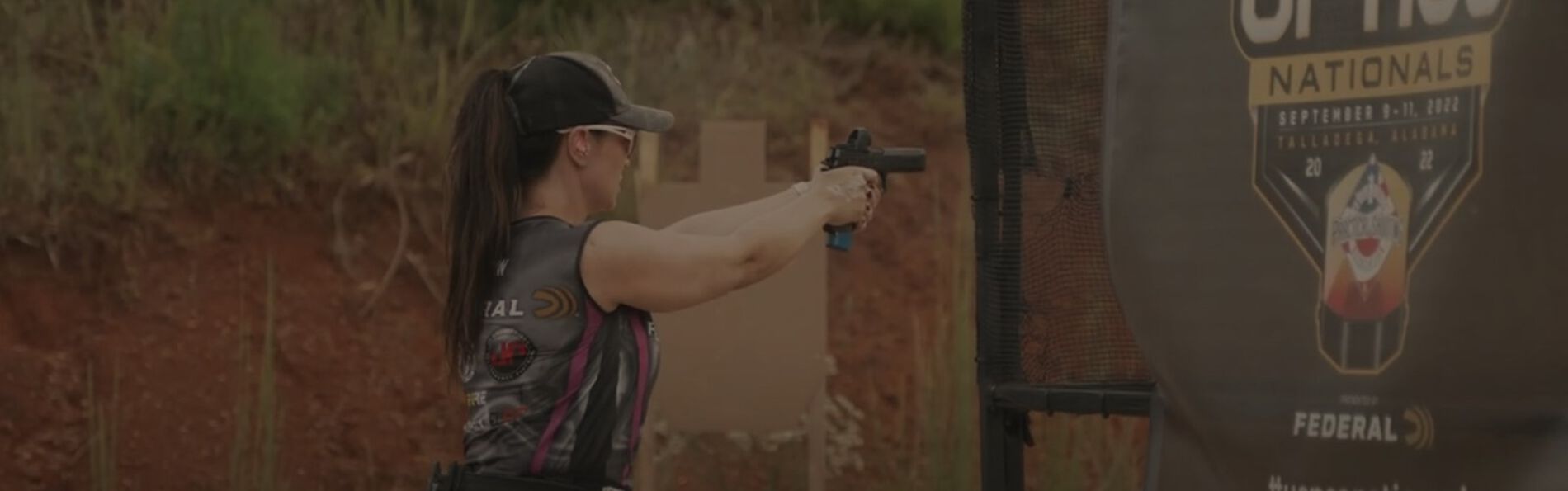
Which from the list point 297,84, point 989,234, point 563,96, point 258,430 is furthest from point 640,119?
point 297,84

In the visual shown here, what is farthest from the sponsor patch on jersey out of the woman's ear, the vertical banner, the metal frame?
the metal frame

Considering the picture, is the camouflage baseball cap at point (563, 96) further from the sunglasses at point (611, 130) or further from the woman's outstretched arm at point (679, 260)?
the woman's outstretched arm at point (679, 260)

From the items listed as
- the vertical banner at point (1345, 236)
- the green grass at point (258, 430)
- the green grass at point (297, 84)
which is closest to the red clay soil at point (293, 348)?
the green grass at point (258, 430)

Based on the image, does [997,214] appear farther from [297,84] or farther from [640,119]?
[297,84]

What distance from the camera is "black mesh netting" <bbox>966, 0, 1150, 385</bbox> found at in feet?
15.8

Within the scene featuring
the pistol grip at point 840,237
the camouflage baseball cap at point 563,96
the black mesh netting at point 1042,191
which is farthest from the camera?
the black mesh netting at point 1042,191

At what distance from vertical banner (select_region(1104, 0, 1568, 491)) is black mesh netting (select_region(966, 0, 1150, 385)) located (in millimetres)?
677

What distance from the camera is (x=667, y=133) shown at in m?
9.73

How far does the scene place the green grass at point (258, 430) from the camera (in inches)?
351

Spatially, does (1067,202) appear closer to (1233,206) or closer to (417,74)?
(1233,206)

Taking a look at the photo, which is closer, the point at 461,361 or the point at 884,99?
the point at 461,361

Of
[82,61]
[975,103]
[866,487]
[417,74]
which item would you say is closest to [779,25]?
[417,74]

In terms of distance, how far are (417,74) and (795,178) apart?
158cm

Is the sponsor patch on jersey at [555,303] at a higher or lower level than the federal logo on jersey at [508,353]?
higher
